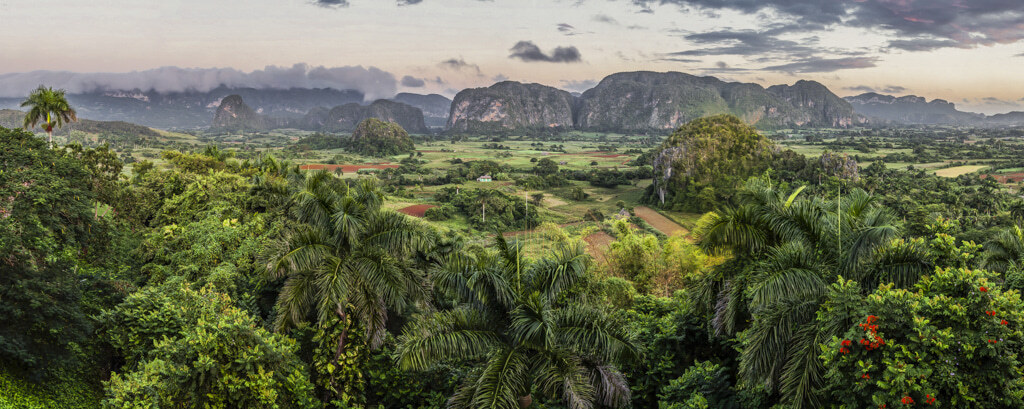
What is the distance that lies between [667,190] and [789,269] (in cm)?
5576


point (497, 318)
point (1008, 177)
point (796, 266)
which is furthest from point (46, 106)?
point (1008, 177)

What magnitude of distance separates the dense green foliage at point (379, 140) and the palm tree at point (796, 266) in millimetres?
114486

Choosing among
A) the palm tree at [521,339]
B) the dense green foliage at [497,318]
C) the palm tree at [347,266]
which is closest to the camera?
the dense green foliage at [497,318]

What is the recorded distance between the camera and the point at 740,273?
846cm

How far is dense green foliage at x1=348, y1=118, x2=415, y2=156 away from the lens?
400 feet

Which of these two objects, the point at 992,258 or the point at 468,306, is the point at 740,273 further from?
the point at 468,306

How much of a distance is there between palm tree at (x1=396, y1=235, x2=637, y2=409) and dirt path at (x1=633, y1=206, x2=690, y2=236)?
125 feet

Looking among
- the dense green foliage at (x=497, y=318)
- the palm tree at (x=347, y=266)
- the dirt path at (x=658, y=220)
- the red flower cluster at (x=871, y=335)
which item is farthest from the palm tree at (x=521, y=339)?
the dirt path at (x=658, y=220)

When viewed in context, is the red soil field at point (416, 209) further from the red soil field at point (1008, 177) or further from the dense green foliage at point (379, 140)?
the dense green foliage at point (379, 140)

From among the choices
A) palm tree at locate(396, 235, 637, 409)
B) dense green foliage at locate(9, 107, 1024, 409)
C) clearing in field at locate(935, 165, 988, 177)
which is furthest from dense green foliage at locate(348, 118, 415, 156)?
palm tree at locate(396, 235, 637, 409)

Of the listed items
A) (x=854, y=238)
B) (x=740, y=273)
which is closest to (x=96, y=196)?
(x=740, y=273)

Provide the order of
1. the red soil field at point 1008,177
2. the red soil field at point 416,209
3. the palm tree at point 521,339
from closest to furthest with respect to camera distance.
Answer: the palm tree at point 521,339 → the red soil field at point 416,209 → the red soil field at point 1008,177

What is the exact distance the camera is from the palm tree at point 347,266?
830cm

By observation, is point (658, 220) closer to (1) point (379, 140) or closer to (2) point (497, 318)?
(2) point (497, 318)
